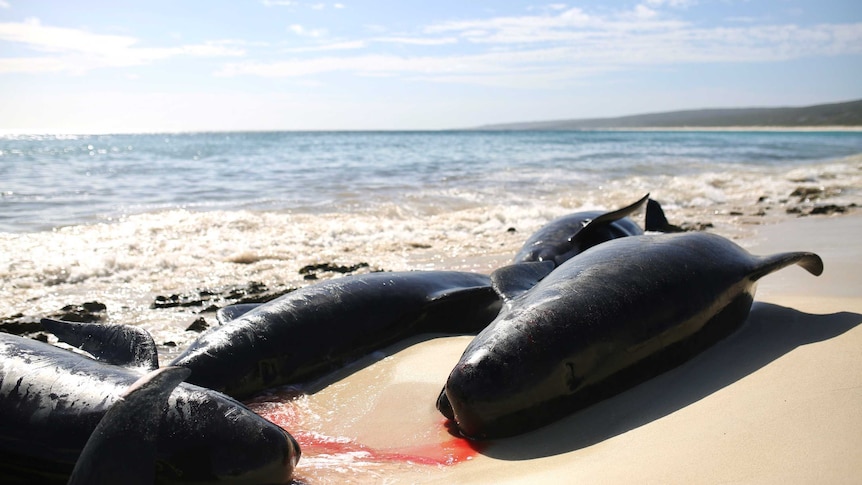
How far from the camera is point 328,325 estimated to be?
475cm

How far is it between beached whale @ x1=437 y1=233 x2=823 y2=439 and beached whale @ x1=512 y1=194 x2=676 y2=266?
1.65 m

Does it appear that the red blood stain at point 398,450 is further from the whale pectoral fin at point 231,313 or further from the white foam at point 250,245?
the white foam at point 250,245

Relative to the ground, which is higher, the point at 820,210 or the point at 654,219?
the point at 654,219

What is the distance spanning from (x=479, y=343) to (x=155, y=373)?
1506 millimetres

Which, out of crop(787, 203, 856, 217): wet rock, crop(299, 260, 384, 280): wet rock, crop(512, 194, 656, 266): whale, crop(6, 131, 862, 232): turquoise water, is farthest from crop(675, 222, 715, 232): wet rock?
crop(299, 260, 384, 280): wet rock

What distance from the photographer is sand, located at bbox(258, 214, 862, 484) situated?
2695mm

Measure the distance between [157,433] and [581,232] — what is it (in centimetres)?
426

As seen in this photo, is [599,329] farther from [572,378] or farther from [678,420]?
[678,420]

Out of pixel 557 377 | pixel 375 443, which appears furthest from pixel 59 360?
pixel 557 377

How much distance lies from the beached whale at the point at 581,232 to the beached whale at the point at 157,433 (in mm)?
3820

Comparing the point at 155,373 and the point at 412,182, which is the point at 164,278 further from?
the point at 412,182

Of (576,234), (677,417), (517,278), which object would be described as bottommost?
(677,417)

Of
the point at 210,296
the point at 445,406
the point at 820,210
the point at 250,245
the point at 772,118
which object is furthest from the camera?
the point at 772,118

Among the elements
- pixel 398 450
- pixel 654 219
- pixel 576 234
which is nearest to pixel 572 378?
pixel 398 450
